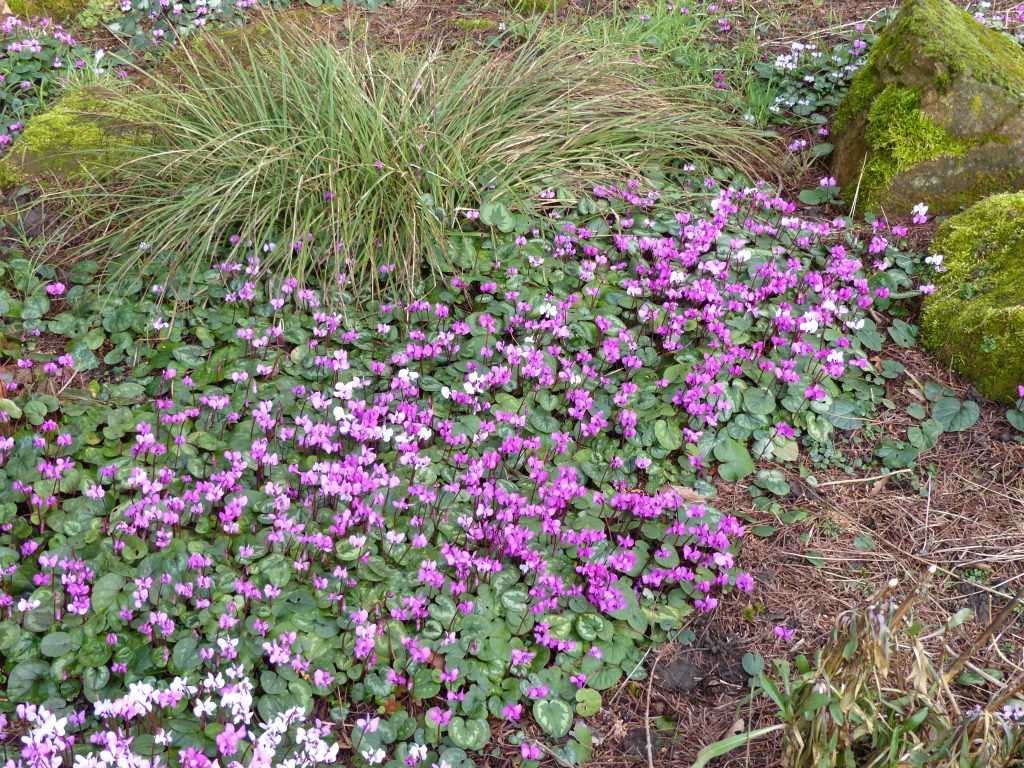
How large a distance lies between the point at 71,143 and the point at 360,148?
5.41ft

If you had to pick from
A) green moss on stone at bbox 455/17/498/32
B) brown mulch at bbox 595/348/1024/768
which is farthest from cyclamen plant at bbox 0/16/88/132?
brown mulch at bbox 595/348/1024/768

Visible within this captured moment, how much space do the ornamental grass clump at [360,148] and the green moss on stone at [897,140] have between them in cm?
60

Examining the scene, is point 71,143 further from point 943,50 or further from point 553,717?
point 943,50

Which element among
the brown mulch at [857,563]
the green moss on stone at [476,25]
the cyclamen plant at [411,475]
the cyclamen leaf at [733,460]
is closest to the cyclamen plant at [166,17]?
the green moss on stone at [476,25]

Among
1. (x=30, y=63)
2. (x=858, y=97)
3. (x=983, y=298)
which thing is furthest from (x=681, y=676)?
(x=30, y=63)

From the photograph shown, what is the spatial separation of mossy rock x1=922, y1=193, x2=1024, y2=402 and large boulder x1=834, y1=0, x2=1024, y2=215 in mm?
322

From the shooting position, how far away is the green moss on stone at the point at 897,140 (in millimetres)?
4535

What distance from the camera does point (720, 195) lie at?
456 cm

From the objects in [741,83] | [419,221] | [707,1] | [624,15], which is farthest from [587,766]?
[707,1]

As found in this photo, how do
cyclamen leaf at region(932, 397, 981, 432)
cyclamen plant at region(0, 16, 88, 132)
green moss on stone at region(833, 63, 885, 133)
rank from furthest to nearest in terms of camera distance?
1. cyclamen plant at region(0, 16, 88, 132)
2. green moss on stone at region(833, 63, 885, 133)
3. cyclamen leaf at region(932, 397, 981, 432)

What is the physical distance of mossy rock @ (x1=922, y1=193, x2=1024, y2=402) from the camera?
371 cm

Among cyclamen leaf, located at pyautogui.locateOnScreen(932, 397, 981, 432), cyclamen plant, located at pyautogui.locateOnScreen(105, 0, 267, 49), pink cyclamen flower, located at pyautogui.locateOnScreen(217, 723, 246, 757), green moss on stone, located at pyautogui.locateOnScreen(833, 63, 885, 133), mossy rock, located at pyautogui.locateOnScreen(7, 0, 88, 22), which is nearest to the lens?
pink cyclamen flower, located at pyautogui.locateOnScreen(217, 723, 246, 757)

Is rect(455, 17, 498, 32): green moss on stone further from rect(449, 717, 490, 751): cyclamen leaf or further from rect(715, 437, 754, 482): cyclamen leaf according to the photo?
rect(449, 717, 490, 751): cyclamen leaf

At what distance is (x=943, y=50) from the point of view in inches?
180
